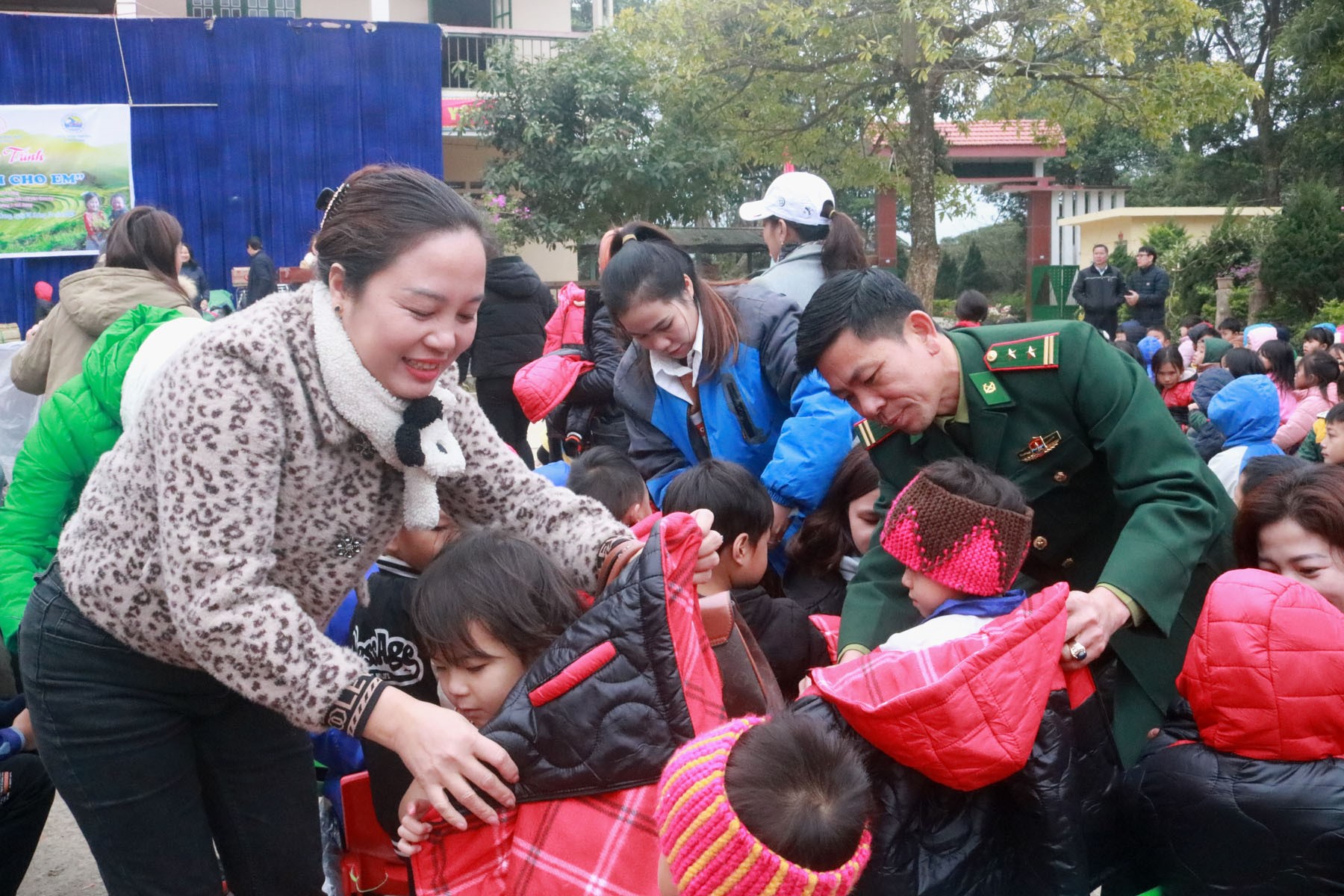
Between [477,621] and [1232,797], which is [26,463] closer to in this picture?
[477,621]

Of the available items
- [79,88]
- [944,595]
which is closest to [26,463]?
[944,595]

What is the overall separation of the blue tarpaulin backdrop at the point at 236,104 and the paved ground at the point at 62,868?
15.6 m

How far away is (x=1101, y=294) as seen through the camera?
12711mm

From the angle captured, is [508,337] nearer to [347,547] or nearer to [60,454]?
[60,454]

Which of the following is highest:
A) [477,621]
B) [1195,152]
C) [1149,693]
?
[1195,152]

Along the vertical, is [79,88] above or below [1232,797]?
above

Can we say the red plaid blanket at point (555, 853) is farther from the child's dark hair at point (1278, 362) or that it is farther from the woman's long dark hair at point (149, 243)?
the child's dark hair at point (1278, 362)

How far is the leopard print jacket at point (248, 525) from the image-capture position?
158cm

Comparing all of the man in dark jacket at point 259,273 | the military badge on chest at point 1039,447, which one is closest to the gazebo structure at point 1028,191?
the man in dark jacket at point 259,273

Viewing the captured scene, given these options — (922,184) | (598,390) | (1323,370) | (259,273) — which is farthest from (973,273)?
(598,390)

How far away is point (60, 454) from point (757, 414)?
1.78 meters

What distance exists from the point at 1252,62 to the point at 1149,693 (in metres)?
30.0

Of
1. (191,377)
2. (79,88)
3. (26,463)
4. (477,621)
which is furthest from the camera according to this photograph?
(79,88)

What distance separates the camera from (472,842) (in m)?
1.66
